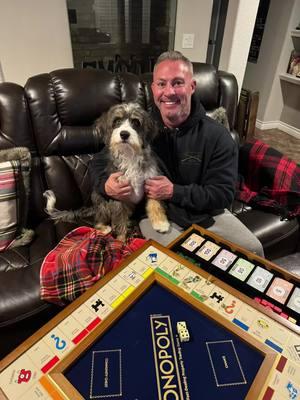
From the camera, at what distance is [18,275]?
1334 millimetres

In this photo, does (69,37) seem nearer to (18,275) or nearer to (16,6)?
(16,6)

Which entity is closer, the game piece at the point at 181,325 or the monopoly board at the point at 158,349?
the monopoly board at the point at 158,349

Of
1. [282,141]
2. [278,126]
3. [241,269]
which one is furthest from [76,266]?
[278,126]

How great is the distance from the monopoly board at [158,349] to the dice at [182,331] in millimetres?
13

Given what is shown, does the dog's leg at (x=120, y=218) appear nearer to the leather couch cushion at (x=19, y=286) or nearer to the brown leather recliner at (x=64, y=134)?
the brown leather recliner at (x=64, y=134)

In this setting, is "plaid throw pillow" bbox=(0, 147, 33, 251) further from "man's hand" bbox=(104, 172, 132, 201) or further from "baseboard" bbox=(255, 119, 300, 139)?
"baseboard" bbox=(255, 119, 300, 139)

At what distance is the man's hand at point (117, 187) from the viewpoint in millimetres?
1575

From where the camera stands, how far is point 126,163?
1628 millimetres

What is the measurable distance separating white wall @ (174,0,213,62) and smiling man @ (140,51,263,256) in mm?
2195

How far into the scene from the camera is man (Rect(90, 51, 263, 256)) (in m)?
1.50

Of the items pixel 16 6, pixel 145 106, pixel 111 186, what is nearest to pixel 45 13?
pixel 16 6

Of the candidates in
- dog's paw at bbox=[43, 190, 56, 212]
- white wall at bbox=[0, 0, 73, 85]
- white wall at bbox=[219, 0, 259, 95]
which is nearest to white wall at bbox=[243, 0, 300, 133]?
white wall at bbox=[219, 0, 259, 95]

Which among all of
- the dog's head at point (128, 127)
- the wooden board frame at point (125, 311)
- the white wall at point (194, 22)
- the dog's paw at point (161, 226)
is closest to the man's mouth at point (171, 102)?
the dog's head at point (128, 127)

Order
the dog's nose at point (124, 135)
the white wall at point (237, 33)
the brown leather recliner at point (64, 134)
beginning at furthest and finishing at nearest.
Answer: the white wall at point (237, 33) < the brown leather recliner at point (64, 134) < the dog's nose at point (124, 135)
